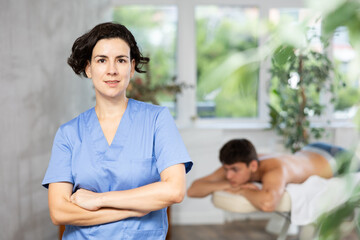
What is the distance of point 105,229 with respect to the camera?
127cm

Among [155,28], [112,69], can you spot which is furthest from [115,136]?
[155,28]

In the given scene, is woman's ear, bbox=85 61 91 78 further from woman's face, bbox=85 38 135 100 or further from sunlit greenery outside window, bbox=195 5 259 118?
sunlit greenery outside window, bbox=195 5 259 118

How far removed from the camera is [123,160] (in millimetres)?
1276

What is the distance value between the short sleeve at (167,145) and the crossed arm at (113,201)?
2 cm

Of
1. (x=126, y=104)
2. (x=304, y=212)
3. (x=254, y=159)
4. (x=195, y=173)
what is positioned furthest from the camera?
(x=195, y=173)

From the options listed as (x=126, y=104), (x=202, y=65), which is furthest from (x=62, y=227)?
(x=202, y=65)

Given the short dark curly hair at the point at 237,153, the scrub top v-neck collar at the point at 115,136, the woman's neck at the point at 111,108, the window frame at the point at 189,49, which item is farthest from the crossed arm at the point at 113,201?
the window frame at the point at 189,49

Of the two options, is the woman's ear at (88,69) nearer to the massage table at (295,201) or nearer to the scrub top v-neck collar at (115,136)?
the scrub top v-neck collar at (115,136)

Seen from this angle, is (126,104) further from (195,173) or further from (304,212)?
(195,173)

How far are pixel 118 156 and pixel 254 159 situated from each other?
148 centimetres

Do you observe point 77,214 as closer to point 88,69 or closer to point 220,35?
point 88,69

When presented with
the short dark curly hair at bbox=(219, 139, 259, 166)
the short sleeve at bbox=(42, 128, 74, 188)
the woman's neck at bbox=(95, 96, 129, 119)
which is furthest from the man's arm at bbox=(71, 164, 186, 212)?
the short dark curly hair at bbox=(219, 139, 259, 166)

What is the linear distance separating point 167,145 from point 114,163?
16 cm

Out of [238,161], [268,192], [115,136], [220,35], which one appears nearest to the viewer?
[115,136]
